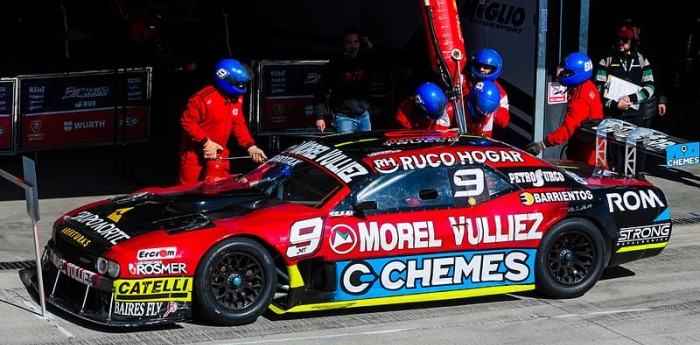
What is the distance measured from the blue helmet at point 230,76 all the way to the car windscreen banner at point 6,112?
13.4 feet

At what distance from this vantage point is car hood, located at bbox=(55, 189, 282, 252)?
893cm

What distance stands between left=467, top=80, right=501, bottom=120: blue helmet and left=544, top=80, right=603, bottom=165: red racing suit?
0.64 meters

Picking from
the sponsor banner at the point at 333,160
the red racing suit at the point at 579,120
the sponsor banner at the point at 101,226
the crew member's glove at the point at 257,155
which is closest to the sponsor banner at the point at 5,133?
the crew member's glove at the point at 257,155

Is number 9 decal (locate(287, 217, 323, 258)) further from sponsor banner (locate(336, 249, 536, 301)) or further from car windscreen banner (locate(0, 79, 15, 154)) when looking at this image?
car windscreen banner (locate(0, 79, 15, 154))

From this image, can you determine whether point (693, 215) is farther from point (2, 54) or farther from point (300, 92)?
point (2, 54)

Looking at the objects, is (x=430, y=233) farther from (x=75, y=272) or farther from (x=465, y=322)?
(x=75, y=272)

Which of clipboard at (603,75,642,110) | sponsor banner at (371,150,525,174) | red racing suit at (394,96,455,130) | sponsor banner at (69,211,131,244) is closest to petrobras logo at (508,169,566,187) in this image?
sponsor banner at (371,150,525,174)

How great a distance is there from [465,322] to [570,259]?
1.19 metres

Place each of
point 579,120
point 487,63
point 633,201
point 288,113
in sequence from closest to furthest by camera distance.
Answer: point 633,201
point 579,120
point 487,63
point 288,113

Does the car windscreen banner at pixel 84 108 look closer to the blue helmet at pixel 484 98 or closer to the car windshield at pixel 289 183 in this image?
the blue helmet at pixel 484 98

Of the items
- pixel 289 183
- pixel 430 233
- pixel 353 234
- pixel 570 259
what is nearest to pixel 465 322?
pixel 430 233

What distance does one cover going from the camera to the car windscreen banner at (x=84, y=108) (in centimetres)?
1475

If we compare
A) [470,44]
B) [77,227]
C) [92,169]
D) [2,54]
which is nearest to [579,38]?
[470,44]

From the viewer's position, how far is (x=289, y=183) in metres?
9.69
